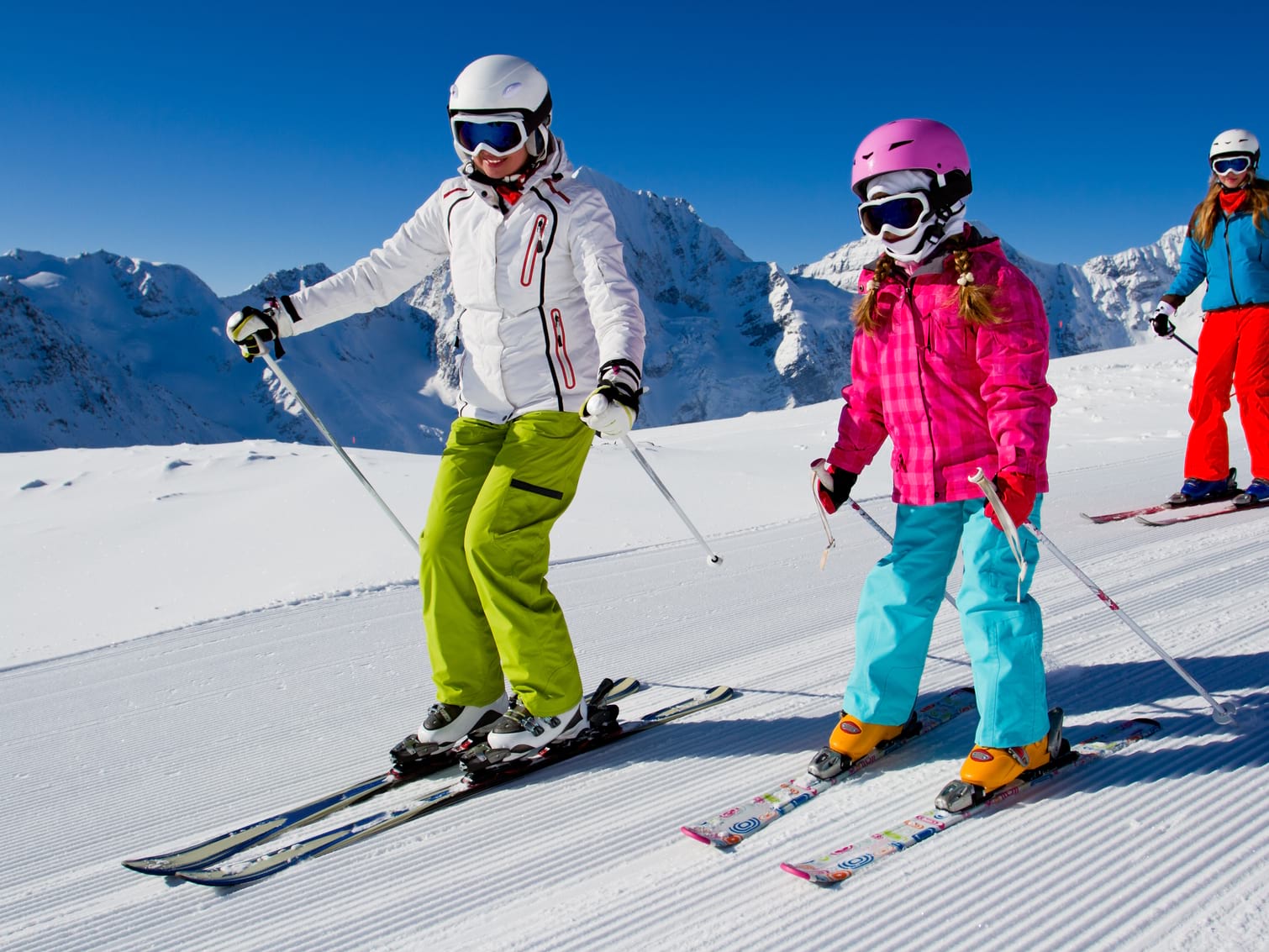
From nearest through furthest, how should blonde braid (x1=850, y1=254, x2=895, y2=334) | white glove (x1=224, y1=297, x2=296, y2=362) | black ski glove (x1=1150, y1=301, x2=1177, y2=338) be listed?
blonde braid (x1=850, y1=254, x2=895, y2=334), white glove (x1=224, y1=297, x2=296, y2=362), black ski glove (x1=1150, y1=301, x2=1177, y2=338)

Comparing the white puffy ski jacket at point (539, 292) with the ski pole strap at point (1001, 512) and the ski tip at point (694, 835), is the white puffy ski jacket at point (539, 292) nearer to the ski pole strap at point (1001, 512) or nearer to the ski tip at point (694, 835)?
the ski pole strap at point (1001, 512)

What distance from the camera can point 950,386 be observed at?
253 cm

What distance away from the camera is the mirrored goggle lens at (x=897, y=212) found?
250cm

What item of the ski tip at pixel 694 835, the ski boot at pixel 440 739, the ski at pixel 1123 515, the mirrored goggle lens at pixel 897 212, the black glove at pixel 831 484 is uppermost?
the mirrored goggle lens at pixel 897 212

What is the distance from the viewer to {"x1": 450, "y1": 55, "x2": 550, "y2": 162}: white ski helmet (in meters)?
2.81

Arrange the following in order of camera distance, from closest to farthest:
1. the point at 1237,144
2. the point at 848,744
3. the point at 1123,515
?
the point at 848,744
the point at 1237,144
the point at 1123,515

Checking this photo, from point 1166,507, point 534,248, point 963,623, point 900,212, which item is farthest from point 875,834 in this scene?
point 1166,507

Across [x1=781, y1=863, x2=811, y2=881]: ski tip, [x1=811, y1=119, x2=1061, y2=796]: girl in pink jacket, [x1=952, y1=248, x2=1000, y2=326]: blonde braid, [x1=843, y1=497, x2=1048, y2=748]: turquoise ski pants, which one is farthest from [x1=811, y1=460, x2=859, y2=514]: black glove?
[x1=781, y1=863, x2=811, y2=881]: ski tip

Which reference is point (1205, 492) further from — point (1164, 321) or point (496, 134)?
point (496, 134)

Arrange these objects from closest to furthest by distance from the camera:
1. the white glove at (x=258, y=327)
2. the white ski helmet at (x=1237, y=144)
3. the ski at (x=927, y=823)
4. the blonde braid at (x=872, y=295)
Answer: the ski at (x=927, y=823) → the blonde braid at (x=872, y=295) → the white glove at (x=258, y=327) → the white ski helmet at (x=1237, y=144)

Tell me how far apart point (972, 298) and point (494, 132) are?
149cm

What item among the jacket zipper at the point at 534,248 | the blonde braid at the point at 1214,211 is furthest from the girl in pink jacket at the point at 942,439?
the blonde braid at the point at 1214,211

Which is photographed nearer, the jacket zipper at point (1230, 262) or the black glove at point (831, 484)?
the black glove at point (831, 484)

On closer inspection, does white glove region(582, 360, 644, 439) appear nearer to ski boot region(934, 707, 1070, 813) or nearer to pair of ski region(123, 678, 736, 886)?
pair of ski region(123, 678, 736, 886)
